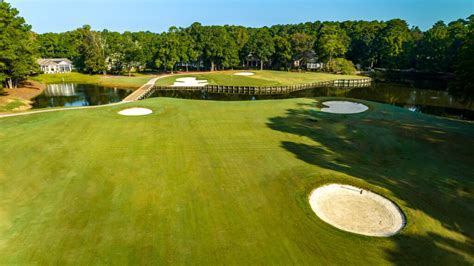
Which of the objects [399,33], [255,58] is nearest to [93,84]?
[255,58]

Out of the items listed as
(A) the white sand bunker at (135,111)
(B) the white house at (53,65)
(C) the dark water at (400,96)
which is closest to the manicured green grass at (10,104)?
(A) the white sand bunker at (135,111)

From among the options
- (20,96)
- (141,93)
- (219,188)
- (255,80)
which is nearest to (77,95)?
(20,96)

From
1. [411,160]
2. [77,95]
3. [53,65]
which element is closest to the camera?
[411,160]

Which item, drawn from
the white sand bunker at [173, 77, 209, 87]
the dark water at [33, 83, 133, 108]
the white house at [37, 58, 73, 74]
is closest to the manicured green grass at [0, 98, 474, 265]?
the dark water at [33, 83, 133, 108]

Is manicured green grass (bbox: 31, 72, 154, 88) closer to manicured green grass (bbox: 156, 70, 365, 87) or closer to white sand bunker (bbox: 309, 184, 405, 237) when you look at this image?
manicured green grass (bbox: 156, 70, 365, 87)

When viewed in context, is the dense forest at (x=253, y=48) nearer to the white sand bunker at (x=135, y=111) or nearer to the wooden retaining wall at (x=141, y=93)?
the wooden retaining wall at (x=141, y=93)

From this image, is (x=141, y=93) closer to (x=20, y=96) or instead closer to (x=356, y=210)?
(x=20, y=96)
